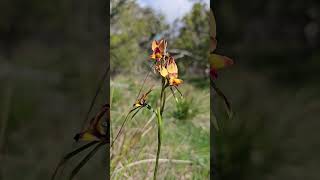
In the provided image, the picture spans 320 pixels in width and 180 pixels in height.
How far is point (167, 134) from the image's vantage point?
67.7 inches

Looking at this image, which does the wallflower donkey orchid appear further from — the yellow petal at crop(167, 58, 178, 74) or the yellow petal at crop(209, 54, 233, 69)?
the yellow petal at crop(209, 54, 233, 69)

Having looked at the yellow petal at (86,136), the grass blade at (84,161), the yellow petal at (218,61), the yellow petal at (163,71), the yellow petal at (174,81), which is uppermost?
the yellow petal at (218,61)

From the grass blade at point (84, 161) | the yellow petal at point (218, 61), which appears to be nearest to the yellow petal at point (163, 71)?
the yellow petal at point (218, 61)

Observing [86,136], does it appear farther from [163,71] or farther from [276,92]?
[276,92]

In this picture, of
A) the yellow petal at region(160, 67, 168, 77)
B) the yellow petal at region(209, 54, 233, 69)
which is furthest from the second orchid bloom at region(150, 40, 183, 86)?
the yellow petal at region(209, 54, 233, 69)

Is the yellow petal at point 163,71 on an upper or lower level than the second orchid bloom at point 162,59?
lower

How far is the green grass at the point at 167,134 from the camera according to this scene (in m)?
1.69

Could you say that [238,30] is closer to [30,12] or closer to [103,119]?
[103,119]

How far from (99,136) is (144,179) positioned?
0.71 ft

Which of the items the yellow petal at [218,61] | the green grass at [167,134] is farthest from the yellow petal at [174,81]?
the yellow petal at [218,61]

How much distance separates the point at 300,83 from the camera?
177 cm

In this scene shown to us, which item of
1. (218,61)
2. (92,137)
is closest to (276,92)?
(218,61)

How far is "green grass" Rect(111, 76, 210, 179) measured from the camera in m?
1.69

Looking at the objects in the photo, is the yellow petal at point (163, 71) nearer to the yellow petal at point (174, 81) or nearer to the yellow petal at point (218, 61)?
the yellow petal at point (174, 81)
